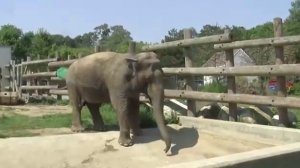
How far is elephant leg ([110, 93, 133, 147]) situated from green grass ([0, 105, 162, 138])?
138 cm

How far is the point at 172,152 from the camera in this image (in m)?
6.75

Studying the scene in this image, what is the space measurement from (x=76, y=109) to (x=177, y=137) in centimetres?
179

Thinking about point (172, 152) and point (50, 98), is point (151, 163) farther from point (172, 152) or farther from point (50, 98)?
point (50, 98)

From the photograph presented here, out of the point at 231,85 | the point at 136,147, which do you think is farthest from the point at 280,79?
the point at 136,147

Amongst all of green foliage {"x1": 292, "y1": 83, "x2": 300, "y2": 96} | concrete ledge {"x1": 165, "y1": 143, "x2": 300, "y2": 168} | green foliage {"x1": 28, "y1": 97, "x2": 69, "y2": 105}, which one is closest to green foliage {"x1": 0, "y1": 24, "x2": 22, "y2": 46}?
green foliage {"x1": 292, "y1": 83, "x2": 300, "y2": 96}

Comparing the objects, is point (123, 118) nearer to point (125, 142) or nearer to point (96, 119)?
point (125, 142)

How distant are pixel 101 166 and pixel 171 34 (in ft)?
179

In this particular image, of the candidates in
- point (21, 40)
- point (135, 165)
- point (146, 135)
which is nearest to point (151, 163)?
point (135, 165)

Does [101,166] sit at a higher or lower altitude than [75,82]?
lower

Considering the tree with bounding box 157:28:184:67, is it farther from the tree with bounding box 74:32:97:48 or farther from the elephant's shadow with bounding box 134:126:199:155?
the tree with bounding box 74:32:97:48

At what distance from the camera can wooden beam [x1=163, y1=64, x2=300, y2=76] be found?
6624mm

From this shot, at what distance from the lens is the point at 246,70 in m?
7.35

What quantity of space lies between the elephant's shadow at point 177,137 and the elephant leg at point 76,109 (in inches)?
42.6

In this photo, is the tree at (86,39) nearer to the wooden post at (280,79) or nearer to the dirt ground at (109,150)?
the dirt ground at (109,150)
